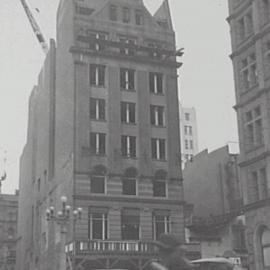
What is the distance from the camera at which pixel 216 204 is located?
215 feet

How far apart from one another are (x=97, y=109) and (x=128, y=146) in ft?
14.6

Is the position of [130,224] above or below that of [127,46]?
below

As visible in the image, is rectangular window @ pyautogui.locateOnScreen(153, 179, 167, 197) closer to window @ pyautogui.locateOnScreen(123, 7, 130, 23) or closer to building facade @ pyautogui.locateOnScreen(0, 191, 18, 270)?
window @ pyautogui.locateOnScreen(123, 7, 130, 23)

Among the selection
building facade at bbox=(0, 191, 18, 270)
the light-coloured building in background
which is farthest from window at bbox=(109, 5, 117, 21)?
the light-coloured building in background

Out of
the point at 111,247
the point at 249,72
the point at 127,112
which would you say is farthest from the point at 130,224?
the point at 249,72

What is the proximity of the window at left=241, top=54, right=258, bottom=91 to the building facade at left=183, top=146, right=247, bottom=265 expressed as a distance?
53.0 feet

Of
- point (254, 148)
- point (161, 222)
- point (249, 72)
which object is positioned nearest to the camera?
point (254, 148)

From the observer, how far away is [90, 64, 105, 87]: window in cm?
5488

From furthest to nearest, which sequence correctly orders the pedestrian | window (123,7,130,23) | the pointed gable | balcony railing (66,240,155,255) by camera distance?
1. the pointed gable
2. window (123,7,130,23)
3. balcony railing (66,240,155,255)
4. the pedestrian

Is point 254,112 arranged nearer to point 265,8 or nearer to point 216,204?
point 265,8

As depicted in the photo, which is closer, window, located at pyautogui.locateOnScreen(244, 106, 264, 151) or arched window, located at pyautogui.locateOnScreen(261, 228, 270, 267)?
arched window, located at pyautogui.locateOnScreen(261, 228, 270, 267)

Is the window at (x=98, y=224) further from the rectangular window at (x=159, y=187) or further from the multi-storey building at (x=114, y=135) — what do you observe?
the rectangular window at (x=159, y=187)

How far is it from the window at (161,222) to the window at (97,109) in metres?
10.1

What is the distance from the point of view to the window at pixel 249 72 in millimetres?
41531
